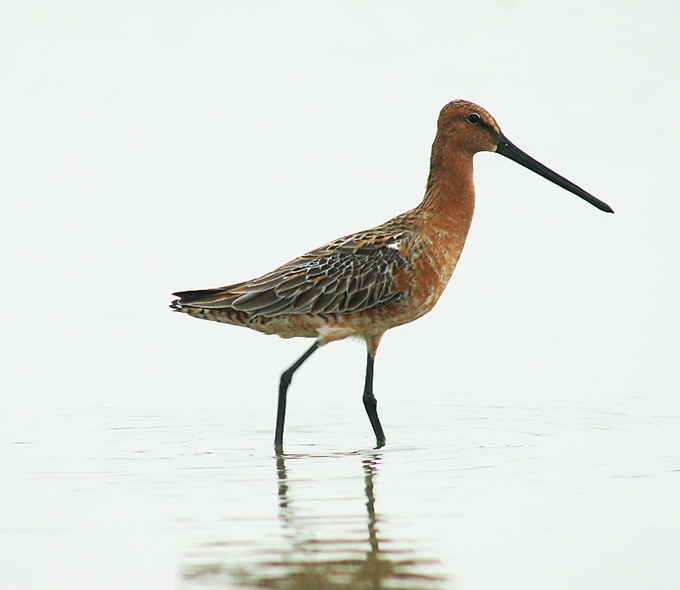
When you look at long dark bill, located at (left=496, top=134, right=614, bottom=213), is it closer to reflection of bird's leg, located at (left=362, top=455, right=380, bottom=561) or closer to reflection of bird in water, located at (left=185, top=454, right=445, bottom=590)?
reflection of bird's leg, located at (left=362, top=455, right=380, bottom=561)

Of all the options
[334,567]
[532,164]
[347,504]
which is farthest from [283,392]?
[334,567]

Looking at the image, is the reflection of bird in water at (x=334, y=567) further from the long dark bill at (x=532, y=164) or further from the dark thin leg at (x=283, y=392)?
the long dark bill at (x=532, y=164)

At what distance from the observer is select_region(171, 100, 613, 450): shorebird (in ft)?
26.7

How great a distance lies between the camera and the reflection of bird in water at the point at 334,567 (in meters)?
5.03

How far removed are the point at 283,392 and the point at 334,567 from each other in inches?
128

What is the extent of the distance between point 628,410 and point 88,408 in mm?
4169

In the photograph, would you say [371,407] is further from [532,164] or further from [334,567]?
[334,567]

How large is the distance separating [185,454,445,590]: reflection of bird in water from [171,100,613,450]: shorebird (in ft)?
7.81

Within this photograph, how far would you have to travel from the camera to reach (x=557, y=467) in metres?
7.05

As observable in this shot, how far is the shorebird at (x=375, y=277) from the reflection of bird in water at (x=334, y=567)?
93.7 inches

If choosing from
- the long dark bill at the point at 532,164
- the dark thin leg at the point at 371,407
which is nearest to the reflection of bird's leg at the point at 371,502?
the dark thin leg at the point at 371,407

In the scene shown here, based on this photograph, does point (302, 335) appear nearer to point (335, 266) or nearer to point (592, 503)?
point (335, 266)

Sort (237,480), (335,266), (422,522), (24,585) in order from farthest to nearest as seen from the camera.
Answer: (335,266) < (237,480) < (422,522) < (24,585)

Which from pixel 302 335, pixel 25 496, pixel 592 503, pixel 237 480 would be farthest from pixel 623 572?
pixel 302 335
